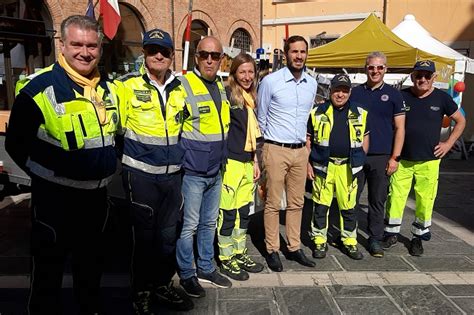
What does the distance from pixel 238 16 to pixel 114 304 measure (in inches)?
649

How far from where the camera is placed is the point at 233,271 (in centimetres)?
362

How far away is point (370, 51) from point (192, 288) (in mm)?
7229

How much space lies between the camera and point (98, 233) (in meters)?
2.58

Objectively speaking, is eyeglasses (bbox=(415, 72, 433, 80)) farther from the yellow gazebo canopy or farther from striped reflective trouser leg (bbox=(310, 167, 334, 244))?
the yellow gazebo canopy

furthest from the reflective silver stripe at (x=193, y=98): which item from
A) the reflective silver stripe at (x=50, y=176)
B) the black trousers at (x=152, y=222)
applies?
the reflective silver stripe at (x=50, y=176)

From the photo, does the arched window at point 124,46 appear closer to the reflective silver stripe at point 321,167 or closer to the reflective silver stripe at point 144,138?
the reflective silver stripe at point 321,167

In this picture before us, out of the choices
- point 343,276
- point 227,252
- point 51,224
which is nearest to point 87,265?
point 51,224

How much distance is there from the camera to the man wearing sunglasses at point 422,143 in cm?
405

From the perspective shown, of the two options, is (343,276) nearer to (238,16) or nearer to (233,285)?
(233,285)

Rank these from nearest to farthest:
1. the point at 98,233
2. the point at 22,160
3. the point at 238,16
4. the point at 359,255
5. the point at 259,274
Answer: the point at 22,160 → the point at 98,233 → the point at 259,274 → the point at 359,255 → the point at 238,16

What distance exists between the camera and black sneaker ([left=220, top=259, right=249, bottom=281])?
3590 millimetres

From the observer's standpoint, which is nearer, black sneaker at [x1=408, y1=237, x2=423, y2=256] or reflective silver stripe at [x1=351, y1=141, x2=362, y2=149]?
reflective silver stripe at [x1=351, y1=141, x2=362, y2=149]

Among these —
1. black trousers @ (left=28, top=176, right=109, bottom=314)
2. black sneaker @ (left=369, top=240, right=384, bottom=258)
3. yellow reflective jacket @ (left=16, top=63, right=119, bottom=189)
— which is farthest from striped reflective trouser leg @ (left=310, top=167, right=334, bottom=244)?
yellow reflective jacket @ (left=16, top=63, right=119, bottom=189)

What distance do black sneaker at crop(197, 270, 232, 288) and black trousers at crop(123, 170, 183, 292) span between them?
1.67ft
